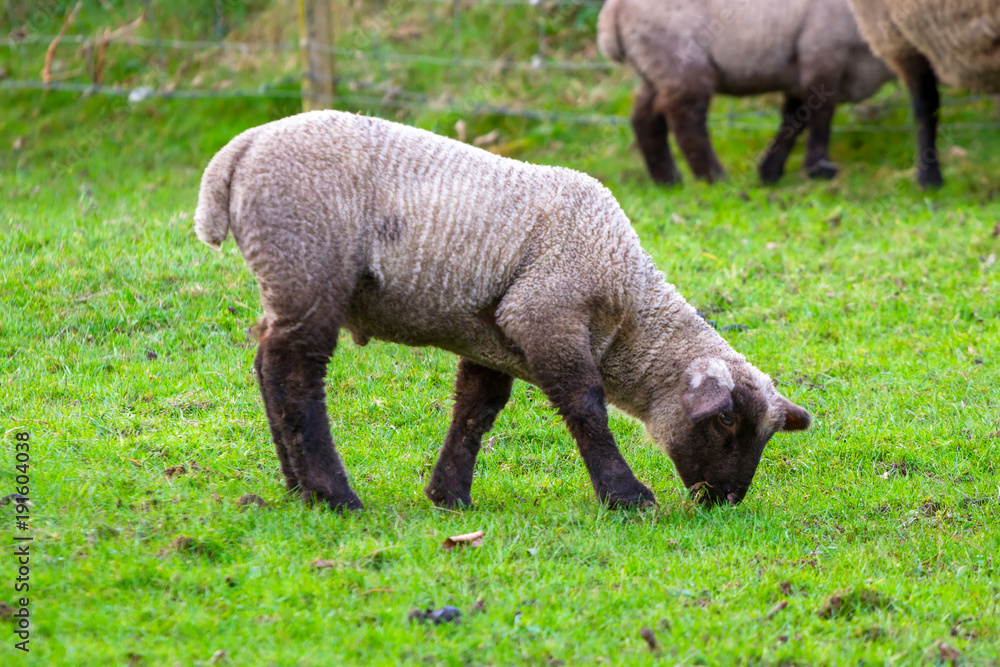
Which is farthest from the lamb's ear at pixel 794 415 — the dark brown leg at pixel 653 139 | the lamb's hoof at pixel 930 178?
the lamb's hoof at pixel 930 178

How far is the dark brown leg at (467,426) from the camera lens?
16.6ft

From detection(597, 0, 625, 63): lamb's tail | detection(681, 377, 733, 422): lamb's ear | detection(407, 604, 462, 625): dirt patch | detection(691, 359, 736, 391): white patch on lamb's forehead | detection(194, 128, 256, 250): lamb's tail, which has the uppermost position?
detection(194, 128, 256, 250): lamb's tail

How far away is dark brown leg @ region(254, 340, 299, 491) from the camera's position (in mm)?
4594

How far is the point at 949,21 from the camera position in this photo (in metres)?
9.21

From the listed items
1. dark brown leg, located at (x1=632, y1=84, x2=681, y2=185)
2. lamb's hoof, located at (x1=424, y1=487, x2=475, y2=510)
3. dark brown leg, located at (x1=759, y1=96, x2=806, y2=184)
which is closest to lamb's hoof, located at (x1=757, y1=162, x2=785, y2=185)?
dark brown leg, located at (x1=759, y1=96, x2=806, y2=184)

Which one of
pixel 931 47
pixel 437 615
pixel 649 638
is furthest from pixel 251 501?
pixel 931 47

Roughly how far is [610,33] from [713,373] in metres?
6.55

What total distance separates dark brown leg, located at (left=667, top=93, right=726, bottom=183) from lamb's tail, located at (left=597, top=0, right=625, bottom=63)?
85 cm

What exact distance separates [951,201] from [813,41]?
208cm

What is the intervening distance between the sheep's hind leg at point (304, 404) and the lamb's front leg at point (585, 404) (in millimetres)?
890

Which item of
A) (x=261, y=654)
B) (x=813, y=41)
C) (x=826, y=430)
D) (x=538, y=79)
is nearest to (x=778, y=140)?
(x=813, y=41)

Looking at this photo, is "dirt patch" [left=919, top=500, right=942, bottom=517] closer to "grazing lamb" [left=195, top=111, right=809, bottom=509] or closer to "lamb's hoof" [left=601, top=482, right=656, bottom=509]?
"grazing lamb" [left=195, top=111, right=809, bottom=509]

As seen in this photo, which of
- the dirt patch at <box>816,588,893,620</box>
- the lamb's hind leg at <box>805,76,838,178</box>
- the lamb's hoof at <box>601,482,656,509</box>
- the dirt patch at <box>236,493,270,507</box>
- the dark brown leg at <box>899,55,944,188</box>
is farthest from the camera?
the lamb's hind leg at <box>805,76,838,178</box>

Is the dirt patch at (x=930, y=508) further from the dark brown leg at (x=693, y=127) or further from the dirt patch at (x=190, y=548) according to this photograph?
the dark brown leg at (x=693, y=127)
